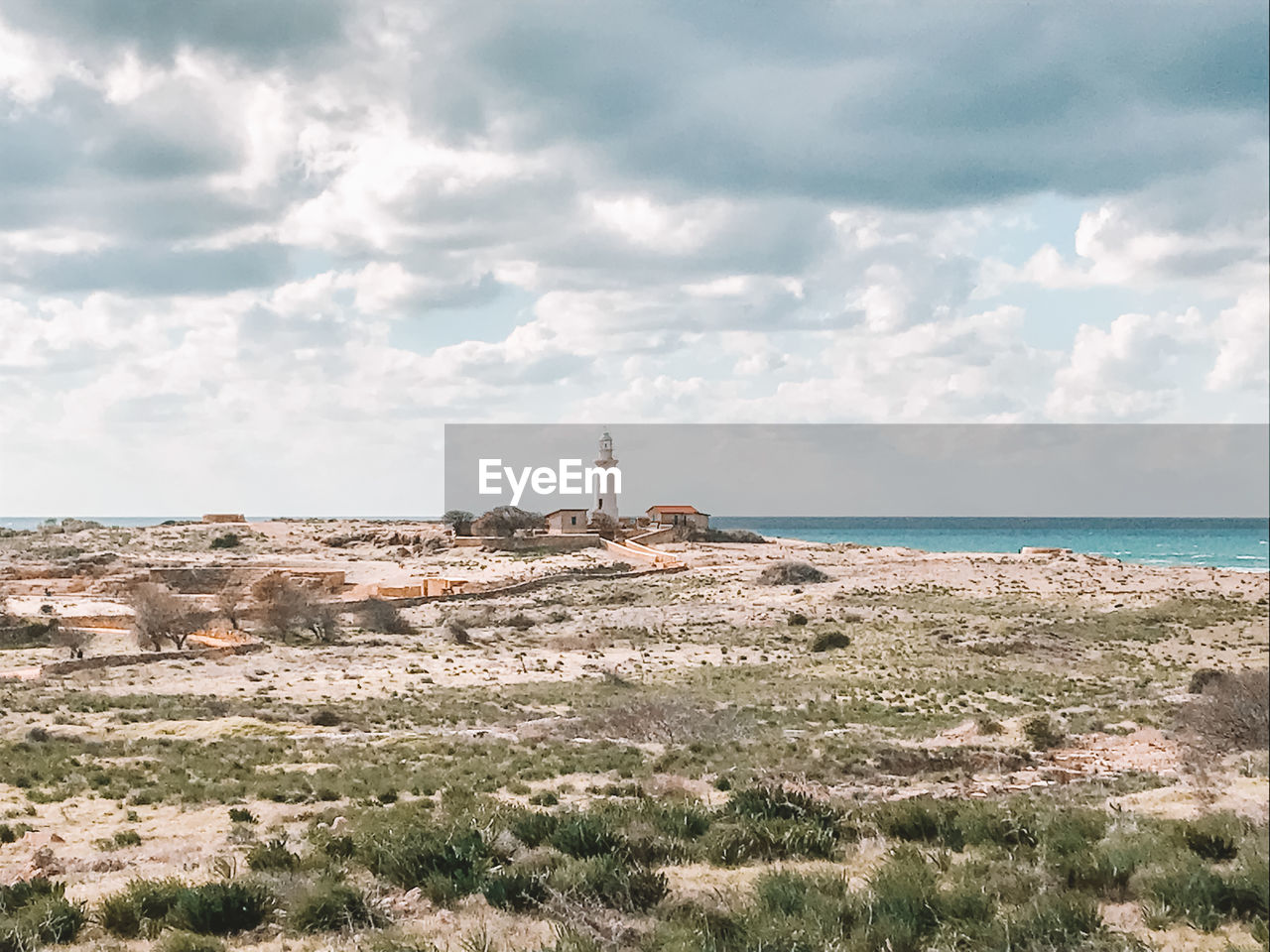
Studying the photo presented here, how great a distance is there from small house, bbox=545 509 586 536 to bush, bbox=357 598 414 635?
2609 cm

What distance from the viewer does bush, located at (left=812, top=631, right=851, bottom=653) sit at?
83.5 ft

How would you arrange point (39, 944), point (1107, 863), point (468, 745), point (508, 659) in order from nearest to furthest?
1. point (39, 944)
2. point (1107, 863)
3. point (468, 745)
4. point (508, 659)

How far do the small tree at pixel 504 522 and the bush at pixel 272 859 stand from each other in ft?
146

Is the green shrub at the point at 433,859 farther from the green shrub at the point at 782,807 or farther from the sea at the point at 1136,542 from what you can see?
the sea at the point at 1136,542

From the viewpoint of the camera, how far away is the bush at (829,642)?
25.4 m

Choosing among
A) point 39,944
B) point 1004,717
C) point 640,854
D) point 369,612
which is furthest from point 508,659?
point 39,944

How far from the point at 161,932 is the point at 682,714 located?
35.4ft

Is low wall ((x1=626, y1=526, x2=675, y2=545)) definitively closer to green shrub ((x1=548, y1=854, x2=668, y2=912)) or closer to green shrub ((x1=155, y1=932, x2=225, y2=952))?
green shrub ((x1=548, y1=854, x2=668, y2=912))

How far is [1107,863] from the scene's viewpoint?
7.13 m

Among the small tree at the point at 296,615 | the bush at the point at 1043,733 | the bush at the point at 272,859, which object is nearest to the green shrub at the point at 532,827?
the bush at the point at 272,859

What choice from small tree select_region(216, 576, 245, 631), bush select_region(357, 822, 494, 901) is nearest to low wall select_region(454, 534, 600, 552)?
small tree select_region(216, 576, 245, 631)

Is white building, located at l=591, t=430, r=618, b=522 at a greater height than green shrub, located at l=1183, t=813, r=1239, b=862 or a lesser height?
greater

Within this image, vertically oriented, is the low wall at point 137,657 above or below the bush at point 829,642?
above

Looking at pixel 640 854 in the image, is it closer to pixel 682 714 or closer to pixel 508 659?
pixel 682 714
